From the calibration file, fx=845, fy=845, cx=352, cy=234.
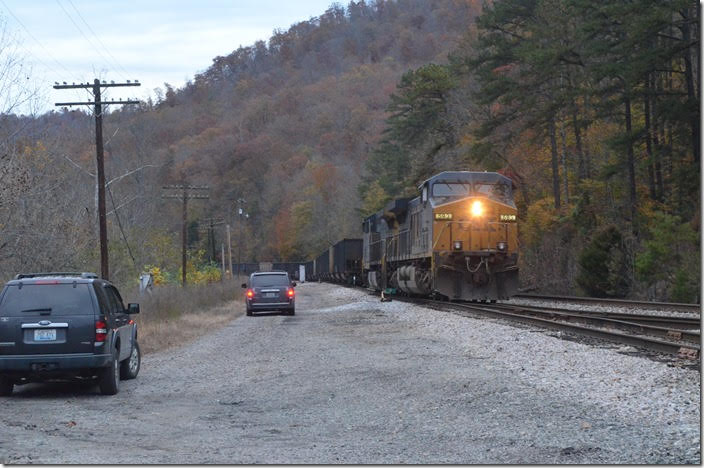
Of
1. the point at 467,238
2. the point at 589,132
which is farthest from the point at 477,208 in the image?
the point at 589,132

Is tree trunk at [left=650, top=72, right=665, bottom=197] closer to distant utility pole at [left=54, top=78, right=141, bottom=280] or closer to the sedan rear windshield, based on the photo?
the sedan rear windshield

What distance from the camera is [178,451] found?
27.1ft

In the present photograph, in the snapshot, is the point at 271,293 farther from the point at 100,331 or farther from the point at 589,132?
the point at 589,132

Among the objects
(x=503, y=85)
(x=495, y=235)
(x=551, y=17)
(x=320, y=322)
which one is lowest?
(x=320, y=322)

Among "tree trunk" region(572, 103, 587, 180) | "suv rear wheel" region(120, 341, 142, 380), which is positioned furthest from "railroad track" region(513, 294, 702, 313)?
"tree trunk" region(572, 103, 587, 180)

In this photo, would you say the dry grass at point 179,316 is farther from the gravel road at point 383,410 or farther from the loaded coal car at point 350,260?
the loaded coal car at point 350,260

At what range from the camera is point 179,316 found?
30.6 meters

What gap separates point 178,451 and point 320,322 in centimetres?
1871

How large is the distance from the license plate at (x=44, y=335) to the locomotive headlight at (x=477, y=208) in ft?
61.8

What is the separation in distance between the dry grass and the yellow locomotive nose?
936cm

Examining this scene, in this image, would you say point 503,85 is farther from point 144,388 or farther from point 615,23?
point 144,388

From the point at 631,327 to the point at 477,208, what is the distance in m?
11.2

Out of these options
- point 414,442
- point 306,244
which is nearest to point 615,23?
point 414,442

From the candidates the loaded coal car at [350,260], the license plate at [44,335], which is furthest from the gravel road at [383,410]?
the loaded coal car at [350,260]
